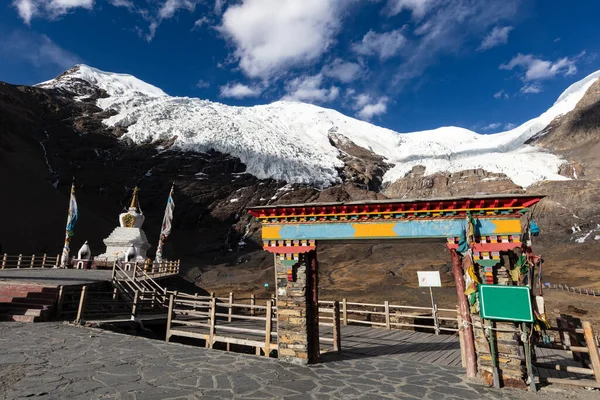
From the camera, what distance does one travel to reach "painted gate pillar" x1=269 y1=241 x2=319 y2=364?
8.24 m

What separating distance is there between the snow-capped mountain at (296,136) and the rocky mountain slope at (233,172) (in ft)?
1.54

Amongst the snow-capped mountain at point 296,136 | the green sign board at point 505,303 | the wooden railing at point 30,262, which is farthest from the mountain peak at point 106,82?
the green sign board at point 505,303

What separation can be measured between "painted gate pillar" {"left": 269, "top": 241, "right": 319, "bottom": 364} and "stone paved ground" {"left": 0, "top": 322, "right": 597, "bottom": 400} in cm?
41

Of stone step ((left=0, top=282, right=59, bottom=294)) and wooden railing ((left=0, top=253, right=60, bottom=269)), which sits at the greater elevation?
wooden railing ((left=0, top=253, right=60, bottom=269))

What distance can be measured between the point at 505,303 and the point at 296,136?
97133mm

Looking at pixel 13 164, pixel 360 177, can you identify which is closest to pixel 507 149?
pixel 360 177

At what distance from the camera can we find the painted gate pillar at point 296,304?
Result: 824 centimetres

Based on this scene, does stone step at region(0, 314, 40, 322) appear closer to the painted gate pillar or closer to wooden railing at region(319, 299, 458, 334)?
the painted gate pillar

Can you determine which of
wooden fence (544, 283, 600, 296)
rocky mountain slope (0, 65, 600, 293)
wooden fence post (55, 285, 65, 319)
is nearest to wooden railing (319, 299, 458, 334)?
wooden fence post (55, 285, 65, 319)

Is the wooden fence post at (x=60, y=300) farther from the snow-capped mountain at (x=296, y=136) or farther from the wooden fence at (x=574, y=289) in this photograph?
the snow-capped mountain at (x=296, y=136)

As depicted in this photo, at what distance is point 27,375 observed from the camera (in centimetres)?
662

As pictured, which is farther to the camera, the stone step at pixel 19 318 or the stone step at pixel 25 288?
the stone step at pixel 25 288

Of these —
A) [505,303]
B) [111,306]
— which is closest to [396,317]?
[505,303]

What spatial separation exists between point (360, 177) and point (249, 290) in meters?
56.7
